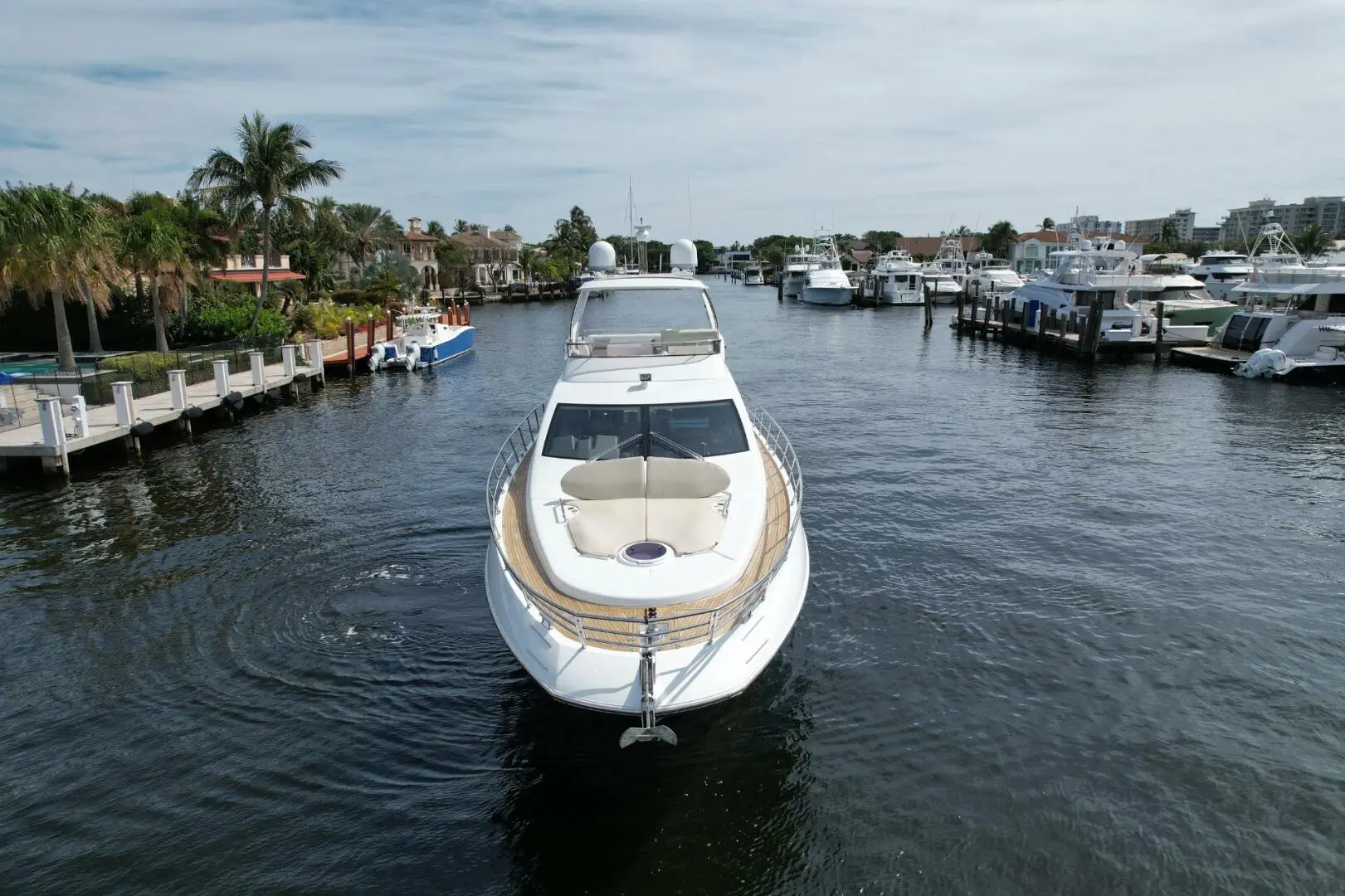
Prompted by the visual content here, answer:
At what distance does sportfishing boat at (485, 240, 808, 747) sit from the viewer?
6887 millimetres

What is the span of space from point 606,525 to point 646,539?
508 mm

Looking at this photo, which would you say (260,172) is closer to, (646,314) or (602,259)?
(602,259)

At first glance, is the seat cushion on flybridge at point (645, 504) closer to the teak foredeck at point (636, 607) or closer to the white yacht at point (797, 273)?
the teak foredeck at point (636, 607)

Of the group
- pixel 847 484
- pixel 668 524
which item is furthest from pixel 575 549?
pixel 847 484

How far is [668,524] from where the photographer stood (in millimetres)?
8562

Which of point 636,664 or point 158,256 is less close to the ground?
point 158,256

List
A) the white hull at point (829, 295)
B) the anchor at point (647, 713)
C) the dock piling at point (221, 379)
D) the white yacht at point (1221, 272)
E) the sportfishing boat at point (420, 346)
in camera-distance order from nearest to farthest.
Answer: the anchor at point (647, 713) → the dock piling at point (221, 379) → the sportfishing boat at point (420, 346) → the white yacht at point (1221, 272) → the white hull at point (829, 295)

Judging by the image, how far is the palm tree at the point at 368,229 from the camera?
68.4 m

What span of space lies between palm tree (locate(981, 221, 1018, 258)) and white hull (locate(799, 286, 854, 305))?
6128cm

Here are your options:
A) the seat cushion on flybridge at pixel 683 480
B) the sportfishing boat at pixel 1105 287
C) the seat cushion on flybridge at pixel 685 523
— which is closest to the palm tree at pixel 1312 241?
the sportfishing boat at pixel 1105 287

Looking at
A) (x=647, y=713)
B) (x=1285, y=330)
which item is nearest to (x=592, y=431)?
(x=647, y=713)

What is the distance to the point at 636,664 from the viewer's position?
6812mm

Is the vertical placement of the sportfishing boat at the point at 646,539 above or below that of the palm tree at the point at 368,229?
below

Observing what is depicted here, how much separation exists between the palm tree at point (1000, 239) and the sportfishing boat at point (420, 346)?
106m
